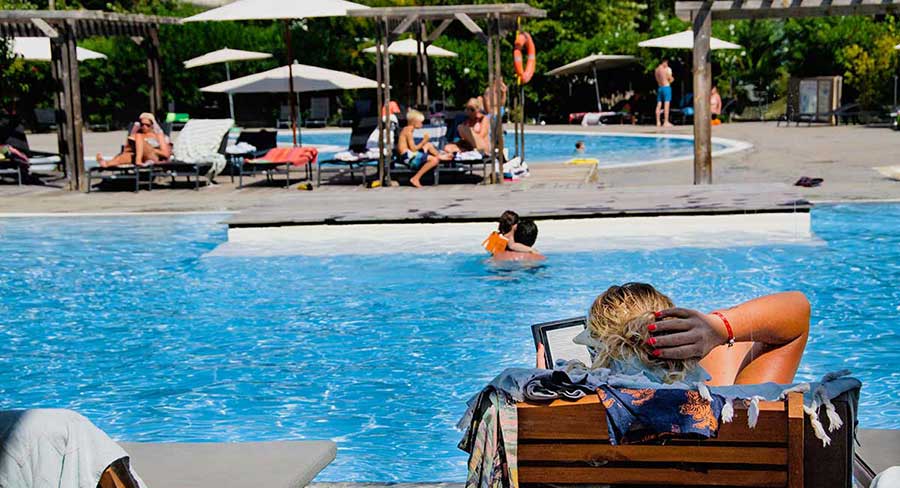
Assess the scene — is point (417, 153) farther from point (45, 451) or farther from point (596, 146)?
point (45, 451)

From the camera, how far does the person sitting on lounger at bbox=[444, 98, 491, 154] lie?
48.7ft

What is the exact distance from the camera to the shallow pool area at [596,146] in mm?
20812

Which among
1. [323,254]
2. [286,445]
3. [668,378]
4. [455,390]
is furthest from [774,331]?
[323,254]

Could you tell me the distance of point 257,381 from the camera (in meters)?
6.97

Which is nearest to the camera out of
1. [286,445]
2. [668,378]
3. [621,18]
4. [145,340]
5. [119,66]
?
[668,378]

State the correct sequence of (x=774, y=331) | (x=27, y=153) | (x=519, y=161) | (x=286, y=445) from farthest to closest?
1. (x=27, y=153)
2. (x=519, y=161)
3. (x=286, y=445)
4. (x=774, y=331)

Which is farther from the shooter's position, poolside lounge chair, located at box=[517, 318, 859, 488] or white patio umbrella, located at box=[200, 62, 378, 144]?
white patio umbrella, located at box=[200, 62, 378, 144]

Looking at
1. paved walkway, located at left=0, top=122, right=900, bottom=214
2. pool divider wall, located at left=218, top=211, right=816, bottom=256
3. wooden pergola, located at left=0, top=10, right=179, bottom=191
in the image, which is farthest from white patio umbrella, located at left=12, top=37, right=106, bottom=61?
pool divider wall, located at left=218, top=211, right=816, bottom=256

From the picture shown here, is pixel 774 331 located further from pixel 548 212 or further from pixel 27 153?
pixel 27 153

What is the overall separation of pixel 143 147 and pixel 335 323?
7500mm

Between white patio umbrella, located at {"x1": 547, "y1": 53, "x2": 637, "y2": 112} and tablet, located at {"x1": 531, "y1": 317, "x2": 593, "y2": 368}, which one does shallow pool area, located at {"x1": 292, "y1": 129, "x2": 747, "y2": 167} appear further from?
tablet, located at {"x1": 531, "y1": 317, "x2": 593, "y2": 368}

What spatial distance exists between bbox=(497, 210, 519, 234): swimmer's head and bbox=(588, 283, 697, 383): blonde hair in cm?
695

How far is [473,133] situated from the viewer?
1485cm

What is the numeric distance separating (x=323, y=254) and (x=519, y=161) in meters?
5.42
